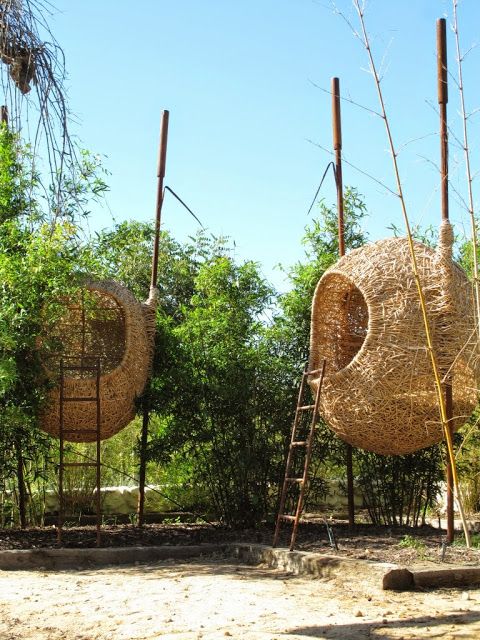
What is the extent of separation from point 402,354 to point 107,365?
11.1ft

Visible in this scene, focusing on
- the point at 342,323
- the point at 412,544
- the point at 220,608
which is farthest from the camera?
the point at 342,323

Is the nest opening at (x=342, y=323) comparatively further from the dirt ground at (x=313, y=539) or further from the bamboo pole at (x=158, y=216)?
the bamboo pole at (x=158, y=216)

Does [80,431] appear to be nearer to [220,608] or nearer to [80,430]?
[80,430]

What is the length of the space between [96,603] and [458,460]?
14.5ft

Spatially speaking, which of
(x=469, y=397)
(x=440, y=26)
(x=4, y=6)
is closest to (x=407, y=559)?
(x=469, y=397)

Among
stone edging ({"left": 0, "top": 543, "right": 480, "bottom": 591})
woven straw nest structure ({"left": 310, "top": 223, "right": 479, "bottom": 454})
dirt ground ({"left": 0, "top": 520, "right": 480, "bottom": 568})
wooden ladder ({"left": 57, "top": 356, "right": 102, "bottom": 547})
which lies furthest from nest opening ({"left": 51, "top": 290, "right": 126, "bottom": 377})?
woven straw nest structure ({"left": 310, "top": 223, "right": 479, "bottom": 454})

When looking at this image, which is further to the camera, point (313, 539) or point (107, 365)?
point (107, 365)

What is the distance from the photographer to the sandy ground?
4270mm

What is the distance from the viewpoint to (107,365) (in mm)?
8531

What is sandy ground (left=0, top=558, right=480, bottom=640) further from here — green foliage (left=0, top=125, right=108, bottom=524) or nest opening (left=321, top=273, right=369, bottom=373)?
nest opening (left=321, top=273, right=369, bottom=373)

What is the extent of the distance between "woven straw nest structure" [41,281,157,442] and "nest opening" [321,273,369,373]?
5.71ft

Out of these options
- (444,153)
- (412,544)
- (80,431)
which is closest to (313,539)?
(412,544)

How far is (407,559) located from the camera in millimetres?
5934

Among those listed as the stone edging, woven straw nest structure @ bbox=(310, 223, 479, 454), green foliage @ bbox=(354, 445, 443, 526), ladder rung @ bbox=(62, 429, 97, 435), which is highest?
woven straw nest structure @ bbox=(310, 223, 479, 454)
